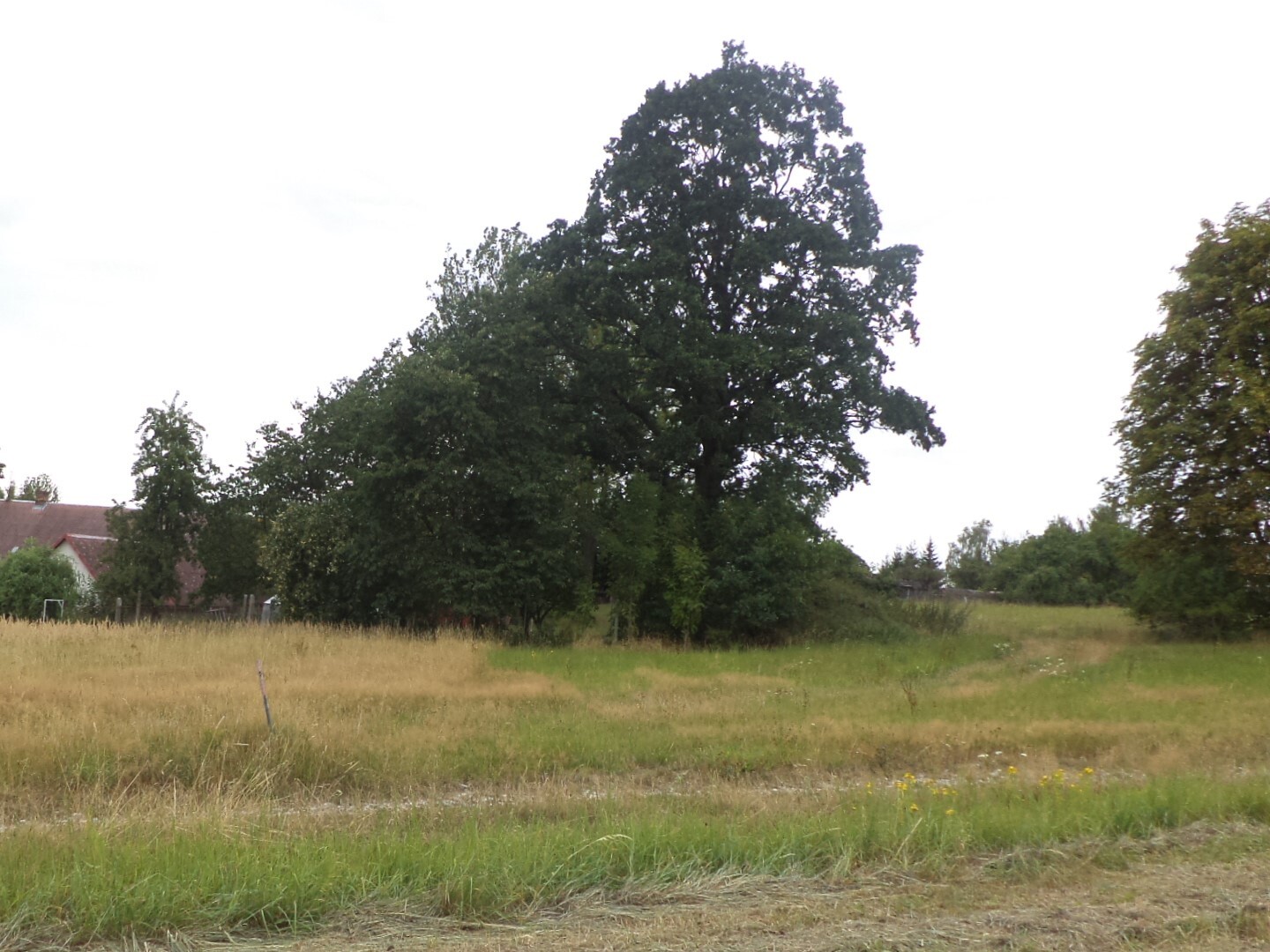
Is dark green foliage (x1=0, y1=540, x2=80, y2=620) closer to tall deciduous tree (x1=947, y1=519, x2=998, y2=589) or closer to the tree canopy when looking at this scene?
the tree canopy

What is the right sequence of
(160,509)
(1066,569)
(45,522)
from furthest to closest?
1. (1066,569)
2. (45,522)
3. (160,509)

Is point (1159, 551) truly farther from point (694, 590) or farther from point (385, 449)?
point (385, 449)

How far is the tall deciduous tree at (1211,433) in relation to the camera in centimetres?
2767

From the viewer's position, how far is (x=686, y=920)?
18.5 feet

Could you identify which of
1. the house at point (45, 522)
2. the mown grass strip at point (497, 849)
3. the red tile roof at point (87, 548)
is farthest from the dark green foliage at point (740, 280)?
the house at point (45, 522)

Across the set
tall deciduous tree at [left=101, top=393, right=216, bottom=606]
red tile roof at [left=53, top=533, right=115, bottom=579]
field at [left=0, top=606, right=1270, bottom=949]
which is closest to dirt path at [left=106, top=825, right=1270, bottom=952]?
field at [left=0, top=606, right=1270, bottom=949]

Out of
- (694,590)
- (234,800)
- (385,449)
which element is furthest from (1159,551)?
(234,800)

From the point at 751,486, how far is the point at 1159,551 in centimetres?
1244

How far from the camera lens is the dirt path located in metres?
5.26

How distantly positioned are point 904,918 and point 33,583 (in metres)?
45.4

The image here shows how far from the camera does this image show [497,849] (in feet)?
22.0

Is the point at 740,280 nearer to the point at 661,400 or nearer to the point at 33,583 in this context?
the point at 661,400

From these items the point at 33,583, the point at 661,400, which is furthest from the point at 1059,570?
the point at 33,583

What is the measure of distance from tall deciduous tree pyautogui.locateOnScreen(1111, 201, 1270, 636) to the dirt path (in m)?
24.3
